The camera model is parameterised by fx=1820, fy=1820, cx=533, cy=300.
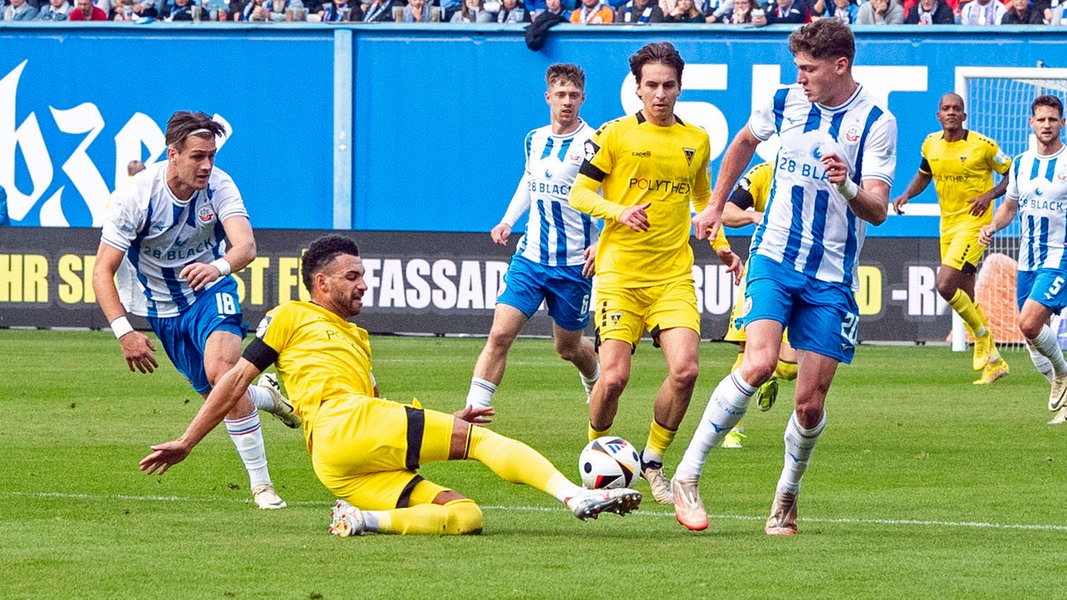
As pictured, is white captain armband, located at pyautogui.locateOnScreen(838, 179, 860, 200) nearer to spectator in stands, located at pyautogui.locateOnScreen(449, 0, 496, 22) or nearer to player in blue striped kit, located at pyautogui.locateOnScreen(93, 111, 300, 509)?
player in blue striped kit, located at pyautogui.locateOnScreen(93, 111, 300, 509)

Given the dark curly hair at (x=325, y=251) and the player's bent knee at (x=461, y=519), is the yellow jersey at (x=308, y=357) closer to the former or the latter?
the dark curly hair at (x=325, y=251)

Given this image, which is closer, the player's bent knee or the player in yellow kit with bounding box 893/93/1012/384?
the player's bent knee

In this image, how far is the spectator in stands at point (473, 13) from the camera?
26.1 meters

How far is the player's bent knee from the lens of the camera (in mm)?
7621

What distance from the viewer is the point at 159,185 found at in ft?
30.5

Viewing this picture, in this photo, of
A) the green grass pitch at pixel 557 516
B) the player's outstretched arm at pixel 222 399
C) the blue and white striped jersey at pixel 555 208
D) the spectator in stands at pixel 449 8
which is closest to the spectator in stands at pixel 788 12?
the spectator in stands at pixel 449 8

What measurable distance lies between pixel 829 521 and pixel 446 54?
1802 cm

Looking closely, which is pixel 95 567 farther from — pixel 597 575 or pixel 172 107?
pixel 172 107

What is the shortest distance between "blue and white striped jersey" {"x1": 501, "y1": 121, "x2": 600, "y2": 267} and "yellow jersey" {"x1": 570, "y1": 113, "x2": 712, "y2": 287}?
67.3 inches

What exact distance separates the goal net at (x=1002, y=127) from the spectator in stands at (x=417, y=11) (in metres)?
7.79

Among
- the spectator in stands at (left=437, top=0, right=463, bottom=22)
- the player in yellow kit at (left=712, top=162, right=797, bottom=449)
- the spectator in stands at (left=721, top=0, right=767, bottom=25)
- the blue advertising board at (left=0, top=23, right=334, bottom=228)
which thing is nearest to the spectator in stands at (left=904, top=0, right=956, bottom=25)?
the spectator in stands at (left=721, top=0, right=767, bottom=25)

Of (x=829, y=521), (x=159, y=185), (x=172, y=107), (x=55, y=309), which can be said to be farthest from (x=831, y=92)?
(x=172, y=107)

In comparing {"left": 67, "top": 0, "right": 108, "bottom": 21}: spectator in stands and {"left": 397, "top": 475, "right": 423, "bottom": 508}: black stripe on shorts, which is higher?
{"left": 67, "top": 0, "right": 108, "bottom": 21}: spectator in stands

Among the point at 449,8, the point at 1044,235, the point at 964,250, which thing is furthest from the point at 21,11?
the point at 1044,235
